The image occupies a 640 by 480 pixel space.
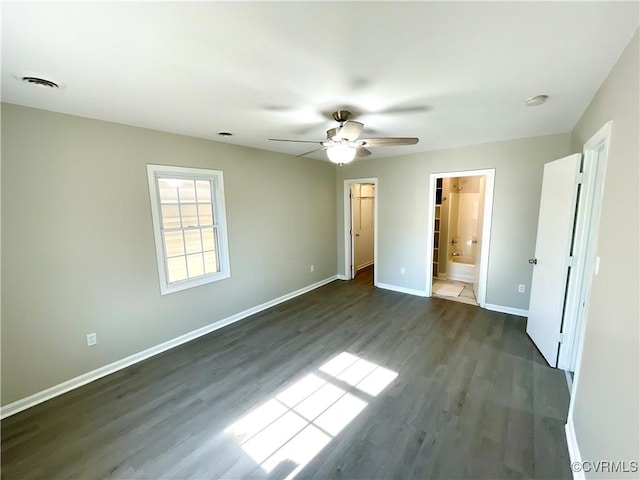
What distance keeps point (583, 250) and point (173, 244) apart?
418 cm

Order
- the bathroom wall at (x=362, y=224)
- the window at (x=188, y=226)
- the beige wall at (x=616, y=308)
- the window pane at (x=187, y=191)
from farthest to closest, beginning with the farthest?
the bathroom wall at (x=362, y=224)
the window pane at (x=187, y=191)
the window at (x=188, y=226)
the beige wall at (x=616, y=308)

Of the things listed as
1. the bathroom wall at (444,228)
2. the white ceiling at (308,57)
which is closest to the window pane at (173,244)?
the white ceiling at (308,57)

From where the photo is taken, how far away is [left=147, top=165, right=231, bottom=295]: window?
294cm

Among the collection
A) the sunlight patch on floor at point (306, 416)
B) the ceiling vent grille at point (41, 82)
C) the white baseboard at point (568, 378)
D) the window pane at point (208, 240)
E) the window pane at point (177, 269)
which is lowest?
the sunlight patch on floor at point (306, 416)

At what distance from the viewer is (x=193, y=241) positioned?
332 cm

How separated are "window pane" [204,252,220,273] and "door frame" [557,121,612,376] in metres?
3.83

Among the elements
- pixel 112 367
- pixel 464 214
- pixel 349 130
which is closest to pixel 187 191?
pixel 112 367

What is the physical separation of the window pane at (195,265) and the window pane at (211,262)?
0.07 m

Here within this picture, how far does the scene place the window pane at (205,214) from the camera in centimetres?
338

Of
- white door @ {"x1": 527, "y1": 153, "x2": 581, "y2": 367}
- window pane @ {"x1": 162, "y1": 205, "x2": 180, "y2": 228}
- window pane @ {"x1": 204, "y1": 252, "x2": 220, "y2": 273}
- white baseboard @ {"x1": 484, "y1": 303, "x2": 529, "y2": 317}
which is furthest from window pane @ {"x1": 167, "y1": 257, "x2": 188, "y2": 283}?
white baseboard @ {"x1": 484, "y1": 303, "x2": 529, "y2": 317}

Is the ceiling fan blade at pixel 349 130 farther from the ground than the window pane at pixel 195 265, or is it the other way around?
the ceiling fan blade at pixel 349 130

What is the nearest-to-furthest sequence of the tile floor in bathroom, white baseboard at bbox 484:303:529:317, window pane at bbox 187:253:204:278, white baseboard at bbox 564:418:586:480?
white baseboard at bbox 564:418:586:480 < window pane at bbox 187:253:204:278 < white baseboard at bbox 484:303:529:317 < the tile floor in bathroom

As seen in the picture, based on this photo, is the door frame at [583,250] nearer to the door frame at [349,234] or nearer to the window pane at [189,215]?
the door frame at [349,234]
